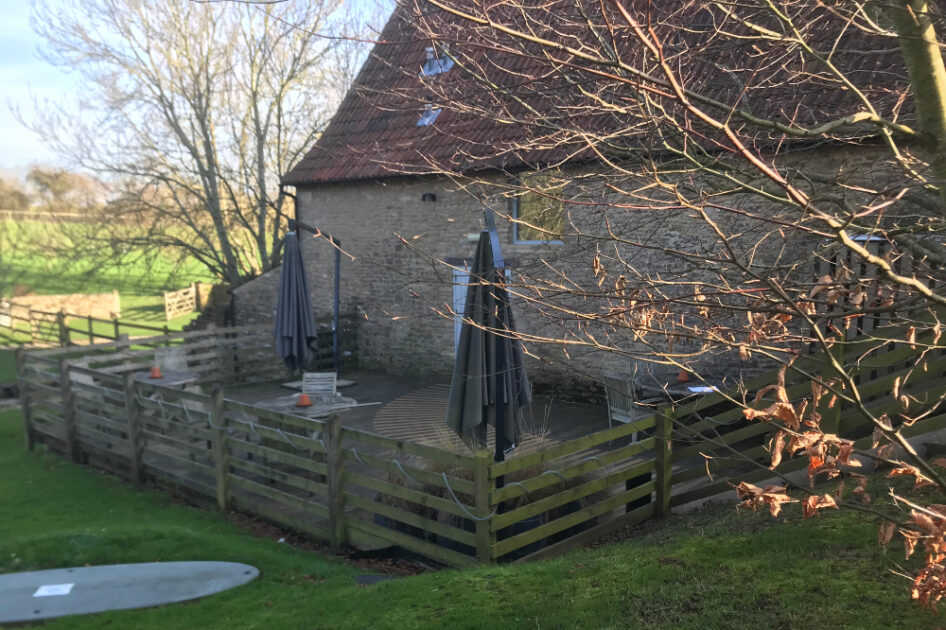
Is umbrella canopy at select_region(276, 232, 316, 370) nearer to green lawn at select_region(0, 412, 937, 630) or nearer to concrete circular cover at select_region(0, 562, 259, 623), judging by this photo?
green lawn at select_region(0, 412, 937, 630)

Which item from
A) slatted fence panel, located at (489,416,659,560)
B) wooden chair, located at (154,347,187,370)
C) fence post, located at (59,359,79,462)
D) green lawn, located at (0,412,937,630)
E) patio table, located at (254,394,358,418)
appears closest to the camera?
green lawn, located at (0,412,937,630)

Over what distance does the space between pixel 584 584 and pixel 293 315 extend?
7.16 m

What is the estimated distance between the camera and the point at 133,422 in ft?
26.5

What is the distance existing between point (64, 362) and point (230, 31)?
1382 centimetres

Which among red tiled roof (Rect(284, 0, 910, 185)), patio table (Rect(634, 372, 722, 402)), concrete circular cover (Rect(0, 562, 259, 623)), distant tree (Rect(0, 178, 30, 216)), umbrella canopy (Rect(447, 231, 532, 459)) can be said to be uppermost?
distant tree (Rect(0, 178, 30, 216))

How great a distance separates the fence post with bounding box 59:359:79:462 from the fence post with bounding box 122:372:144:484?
4.73ft

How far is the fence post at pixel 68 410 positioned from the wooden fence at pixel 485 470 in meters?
0.82

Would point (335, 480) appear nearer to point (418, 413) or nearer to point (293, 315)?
point (418, 413)

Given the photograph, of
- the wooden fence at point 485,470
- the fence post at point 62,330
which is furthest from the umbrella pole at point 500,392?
the fence post at point 62,330

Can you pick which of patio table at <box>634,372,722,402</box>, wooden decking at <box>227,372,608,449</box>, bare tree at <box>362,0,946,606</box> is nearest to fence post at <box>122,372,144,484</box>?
wooden decking at <box>227,372,608,449</box>

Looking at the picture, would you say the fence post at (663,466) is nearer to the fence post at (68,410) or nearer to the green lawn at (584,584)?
the green lawn at (584,584)

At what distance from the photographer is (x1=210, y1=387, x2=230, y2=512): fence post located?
6926 millimetres

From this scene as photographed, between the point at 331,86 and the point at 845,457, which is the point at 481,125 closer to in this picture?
the point at 845,457

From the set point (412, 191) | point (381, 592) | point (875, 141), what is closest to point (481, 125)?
point (412, 191)
